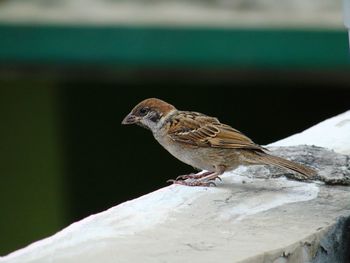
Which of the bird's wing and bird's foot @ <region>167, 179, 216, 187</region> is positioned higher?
the bird's wing

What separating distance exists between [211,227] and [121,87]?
6022mm

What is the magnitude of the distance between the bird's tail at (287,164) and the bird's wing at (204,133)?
1.13 feet

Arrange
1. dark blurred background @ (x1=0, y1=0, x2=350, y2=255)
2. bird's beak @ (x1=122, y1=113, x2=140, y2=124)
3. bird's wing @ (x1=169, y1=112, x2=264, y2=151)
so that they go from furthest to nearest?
dark blurred background @ (x1=0, y1=0, x2=350, y2=255) < bird's beak @ (x1=122, y1=113, x2=140, y2=124) < bird's wing @ (x1=169, y1=112, x2=264, y2=151)

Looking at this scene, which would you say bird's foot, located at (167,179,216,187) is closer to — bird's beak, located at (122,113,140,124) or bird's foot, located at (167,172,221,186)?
bird's foot, located at (167,172,221,186)

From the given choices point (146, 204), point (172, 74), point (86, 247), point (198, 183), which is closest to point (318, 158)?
point (198, 183)

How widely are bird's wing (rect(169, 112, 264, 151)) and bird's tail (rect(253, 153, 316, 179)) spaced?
34 centimetres

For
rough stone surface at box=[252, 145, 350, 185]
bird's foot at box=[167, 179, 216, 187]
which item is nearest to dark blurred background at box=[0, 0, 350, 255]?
rough stone surface at box=[252, 145, 350, 185]

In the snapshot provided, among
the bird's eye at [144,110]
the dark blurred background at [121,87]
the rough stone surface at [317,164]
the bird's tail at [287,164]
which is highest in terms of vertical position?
the bird's eye at [144,110]

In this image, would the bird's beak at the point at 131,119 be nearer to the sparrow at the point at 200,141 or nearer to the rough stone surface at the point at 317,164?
the sparrow at the point at 200,141

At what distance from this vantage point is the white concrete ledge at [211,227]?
3.16m

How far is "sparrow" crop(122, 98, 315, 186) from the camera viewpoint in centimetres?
446

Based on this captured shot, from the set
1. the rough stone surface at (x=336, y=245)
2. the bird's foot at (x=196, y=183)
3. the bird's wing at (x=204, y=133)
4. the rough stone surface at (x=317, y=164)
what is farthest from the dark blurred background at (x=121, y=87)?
the rough stone surface at (x=336, y=245)

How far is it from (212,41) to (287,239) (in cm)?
498

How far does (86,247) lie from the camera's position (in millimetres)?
3209
